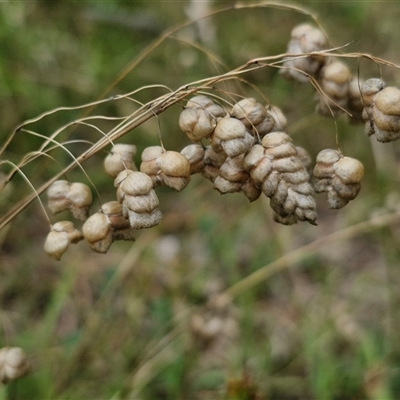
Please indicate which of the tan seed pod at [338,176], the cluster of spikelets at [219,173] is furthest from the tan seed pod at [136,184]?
the tan seed pod at [338,176]

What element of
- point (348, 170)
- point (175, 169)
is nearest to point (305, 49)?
point (348, 170)

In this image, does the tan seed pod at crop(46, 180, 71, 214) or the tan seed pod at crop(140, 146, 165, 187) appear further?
the tan seed pod at crop(46, 180, 71, 214)

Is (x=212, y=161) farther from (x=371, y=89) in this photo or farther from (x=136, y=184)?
(x=371, y=89)

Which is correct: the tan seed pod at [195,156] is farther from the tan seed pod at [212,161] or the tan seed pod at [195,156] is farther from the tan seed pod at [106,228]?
the tan seed pod at [106,228]

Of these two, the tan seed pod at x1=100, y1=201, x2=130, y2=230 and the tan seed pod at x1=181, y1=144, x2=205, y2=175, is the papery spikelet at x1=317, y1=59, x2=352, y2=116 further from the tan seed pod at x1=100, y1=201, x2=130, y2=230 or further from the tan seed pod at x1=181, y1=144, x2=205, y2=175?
the tan seed pod at x1=100, y1=201, x2=130, y2=230

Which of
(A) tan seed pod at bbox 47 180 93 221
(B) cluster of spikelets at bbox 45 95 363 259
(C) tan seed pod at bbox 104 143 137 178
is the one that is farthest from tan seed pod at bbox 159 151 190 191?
(A) tan seed pod at bbox 47 180 93 221

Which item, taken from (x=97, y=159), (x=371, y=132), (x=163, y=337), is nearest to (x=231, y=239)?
(x=163, y=337)
